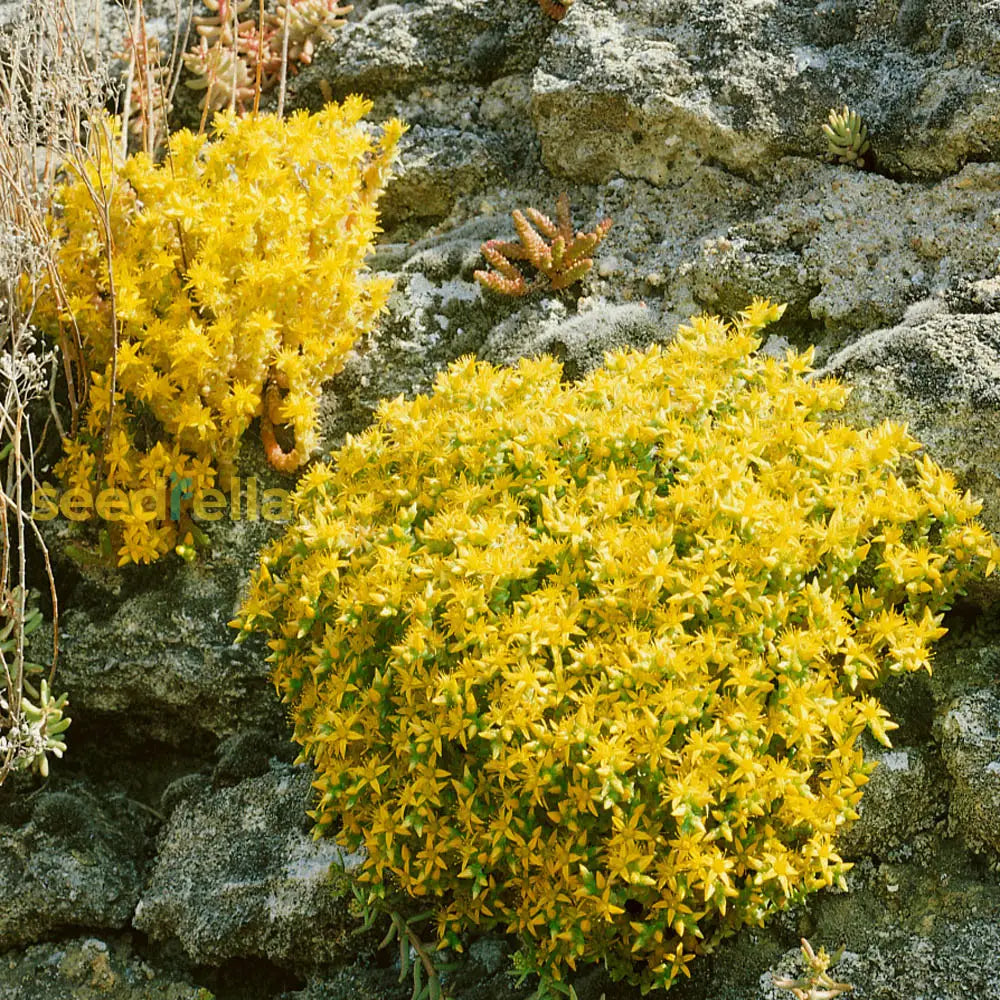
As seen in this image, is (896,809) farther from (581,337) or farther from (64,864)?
(64,864)

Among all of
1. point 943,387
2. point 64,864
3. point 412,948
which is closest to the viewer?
point 412,948

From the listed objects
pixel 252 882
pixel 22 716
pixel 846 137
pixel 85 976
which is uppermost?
pixel 846 137

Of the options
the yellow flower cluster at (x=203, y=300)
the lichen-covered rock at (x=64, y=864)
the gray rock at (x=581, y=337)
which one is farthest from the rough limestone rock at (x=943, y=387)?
the lichen-covered rock at (x=64, y=864)

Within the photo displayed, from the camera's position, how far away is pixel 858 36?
12.5 ft

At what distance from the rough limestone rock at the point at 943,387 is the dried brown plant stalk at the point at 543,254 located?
0.91 metres

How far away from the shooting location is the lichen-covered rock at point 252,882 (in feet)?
9.67

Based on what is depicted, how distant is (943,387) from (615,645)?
127 centimetres

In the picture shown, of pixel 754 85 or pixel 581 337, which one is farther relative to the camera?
pixel 754 85

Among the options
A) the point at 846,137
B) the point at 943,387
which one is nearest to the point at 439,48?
the point at 846,137

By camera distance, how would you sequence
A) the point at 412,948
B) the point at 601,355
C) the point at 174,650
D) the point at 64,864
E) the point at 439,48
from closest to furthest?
the point at 412,948
the point at 64,864
the point at 174,650
the point at 601,355
the point at 439,48

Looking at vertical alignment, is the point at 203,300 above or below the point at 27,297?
above

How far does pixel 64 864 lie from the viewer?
10.4 ft

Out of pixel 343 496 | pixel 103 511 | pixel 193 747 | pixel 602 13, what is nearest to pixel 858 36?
pixel 602 13

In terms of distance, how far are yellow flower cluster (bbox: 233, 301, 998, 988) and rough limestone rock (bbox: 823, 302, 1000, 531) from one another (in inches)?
3.9
